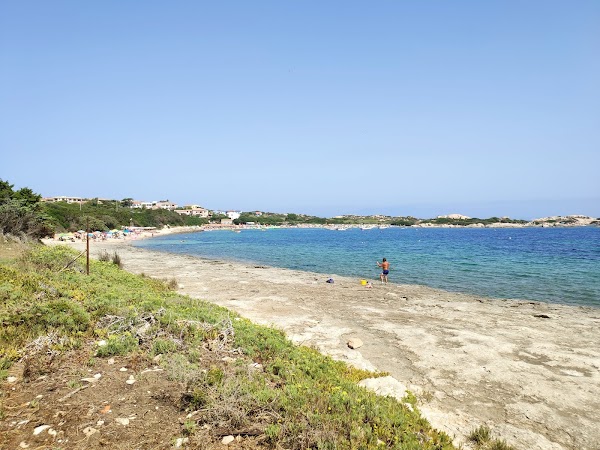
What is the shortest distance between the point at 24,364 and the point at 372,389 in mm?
7050

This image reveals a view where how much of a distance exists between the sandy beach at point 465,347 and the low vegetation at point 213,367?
6.28ft

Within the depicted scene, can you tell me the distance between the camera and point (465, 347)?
11.8 meters

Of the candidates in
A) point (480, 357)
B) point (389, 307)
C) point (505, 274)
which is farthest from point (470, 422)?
point (505, 274)

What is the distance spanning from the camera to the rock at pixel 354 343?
38.5 feet

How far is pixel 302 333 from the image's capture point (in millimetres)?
13086

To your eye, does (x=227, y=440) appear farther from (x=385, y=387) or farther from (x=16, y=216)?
(x=16, y=216)

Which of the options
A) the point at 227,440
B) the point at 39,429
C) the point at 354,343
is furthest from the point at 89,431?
the point at 354,343

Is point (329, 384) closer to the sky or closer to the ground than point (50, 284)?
closer to the ground

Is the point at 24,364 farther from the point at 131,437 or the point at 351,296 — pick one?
the point at 351,296

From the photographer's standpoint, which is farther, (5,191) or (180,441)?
(5,191)

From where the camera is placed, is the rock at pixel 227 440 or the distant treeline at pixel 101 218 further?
the distant treeline at pixel 101 218

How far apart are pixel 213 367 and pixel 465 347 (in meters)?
8.72

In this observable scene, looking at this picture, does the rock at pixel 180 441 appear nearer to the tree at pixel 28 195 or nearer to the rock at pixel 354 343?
the rock at pixel 354 343

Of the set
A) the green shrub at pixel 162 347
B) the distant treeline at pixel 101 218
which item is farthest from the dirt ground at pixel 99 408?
the distant treeline at pixel 101 218
